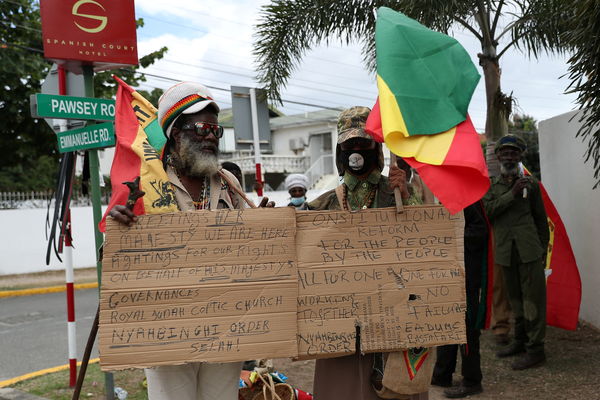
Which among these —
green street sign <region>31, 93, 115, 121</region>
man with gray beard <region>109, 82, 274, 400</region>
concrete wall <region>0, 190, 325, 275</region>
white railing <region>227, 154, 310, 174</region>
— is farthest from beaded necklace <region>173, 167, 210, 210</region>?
white railing <region>227, 154, 310, 174</region>

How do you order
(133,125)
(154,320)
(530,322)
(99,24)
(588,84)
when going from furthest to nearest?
(530,322) → (99,24) → (588,84) → (133,125) → (154,320)

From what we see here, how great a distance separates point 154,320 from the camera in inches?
91.0

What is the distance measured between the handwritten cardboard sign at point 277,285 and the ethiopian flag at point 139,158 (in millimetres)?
290

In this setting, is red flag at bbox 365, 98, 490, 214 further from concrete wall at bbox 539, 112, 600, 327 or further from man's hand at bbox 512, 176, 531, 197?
concrete wall at bbox 539, 112, 600, 327

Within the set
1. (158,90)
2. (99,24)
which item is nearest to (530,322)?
(99,24)

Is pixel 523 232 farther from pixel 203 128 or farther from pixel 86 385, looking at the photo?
pixel 86 385

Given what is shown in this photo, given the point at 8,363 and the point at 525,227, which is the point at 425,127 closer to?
the point at 525,227

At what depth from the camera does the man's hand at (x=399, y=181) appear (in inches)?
104

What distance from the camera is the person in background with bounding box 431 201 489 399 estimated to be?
4.61m

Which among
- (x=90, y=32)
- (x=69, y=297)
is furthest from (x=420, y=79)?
(x=69, y=297)

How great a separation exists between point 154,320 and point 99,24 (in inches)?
122

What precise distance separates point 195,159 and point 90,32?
2.40m

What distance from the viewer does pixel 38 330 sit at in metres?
8.12

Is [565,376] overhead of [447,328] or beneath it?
beneath
